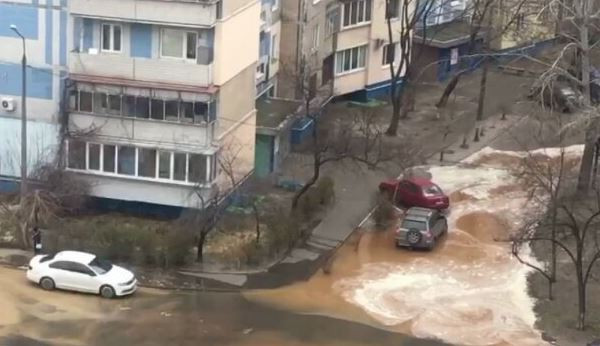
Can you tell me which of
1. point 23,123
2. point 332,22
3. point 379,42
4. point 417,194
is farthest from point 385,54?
point 23,123

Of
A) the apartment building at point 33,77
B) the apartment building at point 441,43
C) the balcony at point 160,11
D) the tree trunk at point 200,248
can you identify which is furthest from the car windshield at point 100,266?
the apartment building at point 441,43

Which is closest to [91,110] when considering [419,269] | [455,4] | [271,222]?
[271,222]

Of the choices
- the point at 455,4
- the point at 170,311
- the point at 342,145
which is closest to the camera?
the point at 170,311

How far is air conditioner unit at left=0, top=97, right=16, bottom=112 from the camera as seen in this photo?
44281 millimetres

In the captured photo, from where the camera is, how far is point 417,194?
4762 cm

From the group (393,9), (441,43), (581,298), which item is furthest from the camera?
(441,43)

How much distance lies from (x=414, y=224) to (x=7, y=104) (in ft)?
A: 48.3

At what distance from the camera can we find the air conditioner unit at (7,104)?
44281mm

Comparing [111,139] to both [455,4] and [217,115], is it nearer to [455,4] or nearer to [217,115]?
[217,115]

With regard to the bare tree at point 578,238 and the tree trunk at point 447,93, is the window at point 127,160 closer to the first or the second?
the bare tree at point 578,238

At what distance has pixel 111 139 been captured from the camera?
43500mm

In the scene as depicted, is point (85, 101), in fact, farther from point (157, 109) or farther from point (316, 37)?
point (316, 37)

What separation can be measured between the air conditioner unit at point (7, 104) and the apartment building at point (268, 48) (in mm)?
10335

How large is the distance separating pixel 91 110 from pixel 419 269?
1238cm
